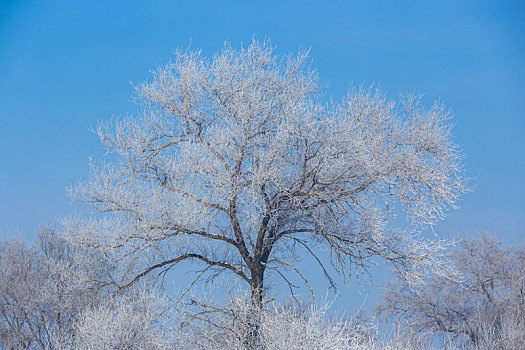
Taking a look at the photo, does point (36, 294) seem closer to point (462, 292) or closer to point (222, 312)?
point (222, 312)

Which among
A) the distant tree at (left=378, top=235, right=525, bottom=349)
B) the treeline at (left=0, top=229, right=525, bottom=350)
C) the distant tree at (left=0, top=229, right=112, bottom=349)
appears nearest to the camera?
the treeline at (left=0, top=229, right=525, bottom=350)

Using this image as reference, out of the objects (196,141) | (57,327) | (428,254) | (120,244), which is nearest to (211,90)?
(196,141)

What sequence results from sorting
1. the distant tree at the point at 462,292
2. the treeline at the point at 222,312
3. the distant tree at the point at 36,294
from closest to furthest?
the treeline at the point at 222,312 → the distant tree at the point at 36,294 → the distant tree at the point at 462,292

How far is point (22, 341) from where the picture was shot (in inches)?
712

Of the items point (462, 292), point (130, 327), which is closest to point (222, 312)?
point (130, 327)

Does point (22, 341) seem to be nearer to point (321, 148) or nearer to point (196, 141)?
point (196, 141)

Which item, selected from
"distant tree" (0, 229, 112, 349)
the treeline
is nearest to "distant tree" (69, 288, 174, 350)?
the treeline

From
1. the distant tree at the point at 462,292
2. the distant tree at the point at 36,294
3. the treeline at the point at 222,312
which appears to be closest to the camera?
the treeline at the point at 222,312

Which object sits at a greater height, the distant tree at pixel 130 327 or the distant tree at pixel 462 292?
the distant tree at pixel 462 292

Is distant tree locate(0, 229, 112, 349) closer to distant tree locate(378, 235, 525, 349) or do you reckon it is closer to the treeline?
the treeline

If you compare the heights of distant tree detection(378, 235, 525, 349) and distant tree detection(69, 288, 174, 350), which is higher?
distant tree detection(378, 235, 525, 349)

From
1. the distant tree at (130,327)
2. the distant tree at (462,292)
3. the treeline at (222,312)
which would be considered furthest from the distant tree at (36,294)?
the distant tree at (462,292)

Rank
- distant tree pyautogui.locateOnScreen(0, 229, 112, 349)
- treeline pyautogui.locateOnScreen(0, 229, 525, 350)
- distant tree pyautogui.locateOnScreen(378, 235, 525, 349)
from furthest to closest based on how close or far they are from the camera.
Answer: distant tree pyautogui.locateOnScreen(378, 235, 525, 349) < distant tree pyautogui.locateOnScreen(0, 229, 112, 349) < treeline pyautogui.locateOnScreen(0, 229, 525, 350)

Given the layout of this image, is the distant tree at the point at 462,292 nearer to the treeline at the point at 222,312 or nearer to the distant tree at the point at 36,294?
the treeline at the point at 222,312
